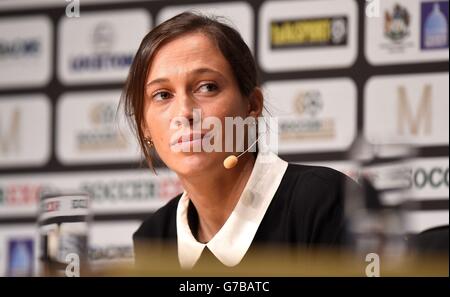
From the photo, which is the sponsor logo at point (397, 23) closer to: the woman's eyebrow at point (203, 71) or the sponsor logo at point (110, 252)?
the woman's eyebrow at point (203, 71)

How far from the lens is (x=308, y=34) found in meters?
1.86

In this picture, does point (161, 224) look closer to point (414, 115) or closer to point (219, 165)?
point (219, 165)

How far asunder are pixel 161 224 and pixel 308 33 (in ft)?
1.66

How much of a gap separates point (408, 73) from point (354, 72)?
0.35 ft

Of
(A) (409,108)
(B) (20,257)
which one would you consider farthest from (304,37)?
(B) (20,257)

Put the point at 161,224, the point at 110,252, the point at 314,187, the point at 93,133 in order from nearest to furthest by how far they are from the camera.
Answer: the point at 314,187
the point at 161,224
the point at 110,252
the point at 93,133

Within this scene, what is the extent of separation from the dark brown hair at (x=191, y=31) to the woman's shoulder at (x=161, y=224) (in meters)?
0.14

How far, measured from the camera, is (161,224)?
1.67 meters

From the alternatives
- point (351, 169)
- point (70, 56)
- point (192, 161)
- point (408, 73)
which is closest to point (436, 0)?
point (408, 73)

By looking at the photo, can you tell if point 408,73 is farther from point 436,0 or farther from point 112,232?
point 112,232

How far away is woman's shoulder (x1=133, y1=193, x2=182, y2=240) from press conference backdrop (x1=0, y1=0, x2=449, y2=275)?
0.09m
